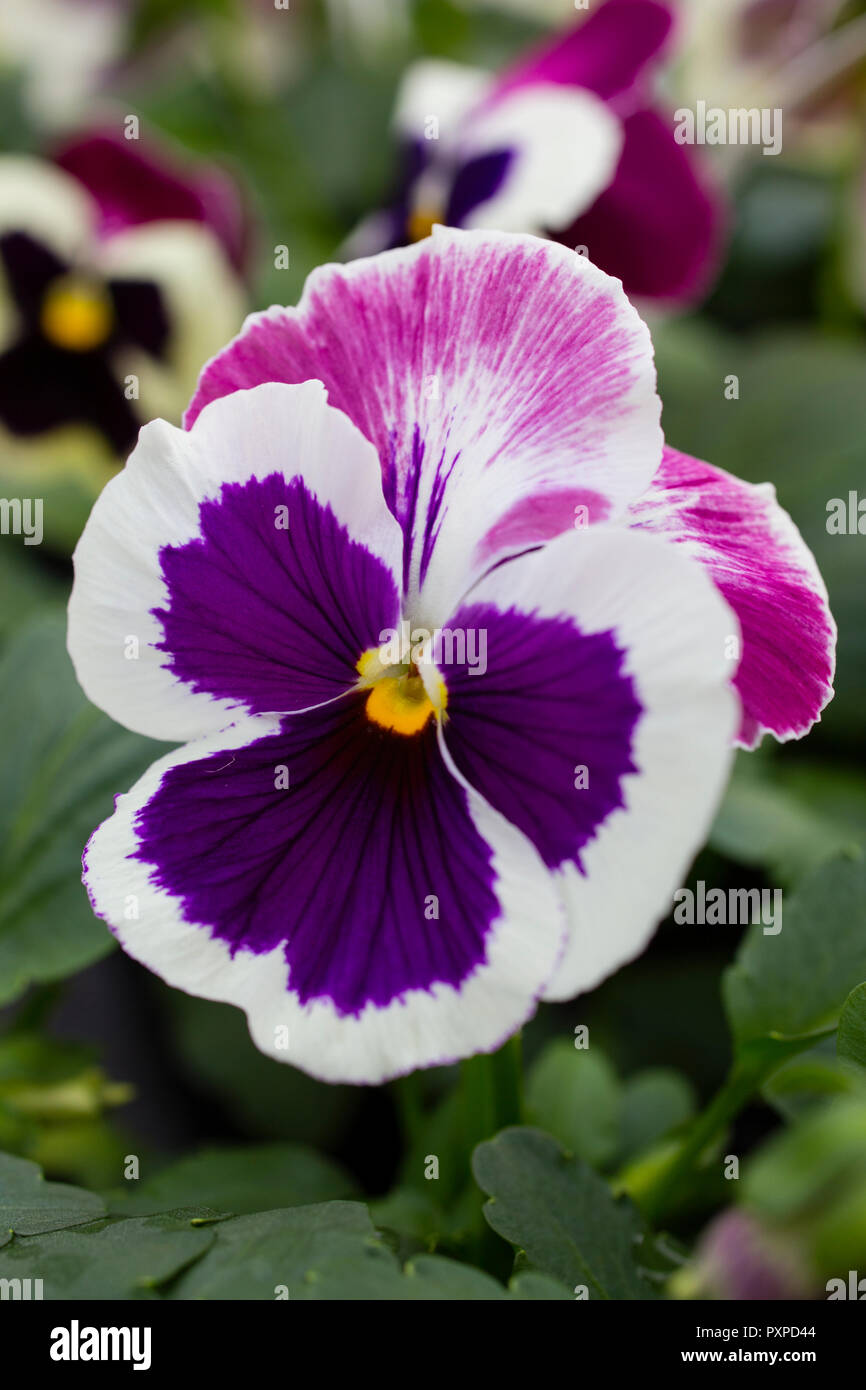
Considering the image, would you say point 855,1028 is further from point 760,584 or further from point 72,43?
point 72,43

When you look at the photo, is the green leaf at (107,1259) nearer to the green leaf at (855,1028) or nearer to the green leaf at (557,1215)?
the green leaf at (557,1215)

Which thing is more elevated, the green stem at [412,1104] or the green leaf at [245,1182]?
the green stem at [412,1104]

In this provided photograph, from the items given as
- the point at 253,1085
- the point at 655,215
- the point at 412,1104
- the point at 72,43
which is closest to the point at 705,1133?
the point at 412,1104

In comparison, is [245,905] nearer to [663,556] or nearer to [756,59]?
[663,556]

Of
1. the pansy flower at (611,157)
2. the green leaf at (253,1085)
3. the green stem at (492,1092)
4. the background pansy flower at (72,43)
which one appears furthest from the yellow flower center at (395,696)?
the background pansy flower at (72,43)

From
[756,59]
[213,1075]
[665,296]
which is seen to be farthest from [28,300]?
[756,59]

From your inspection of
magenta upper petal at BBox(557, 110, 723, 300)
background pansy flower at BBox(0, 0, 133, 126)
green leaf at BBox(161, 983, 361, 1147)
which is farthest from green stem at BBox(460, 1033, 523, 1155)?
background pansy flower at BBox(0, 0, 133, 126)
